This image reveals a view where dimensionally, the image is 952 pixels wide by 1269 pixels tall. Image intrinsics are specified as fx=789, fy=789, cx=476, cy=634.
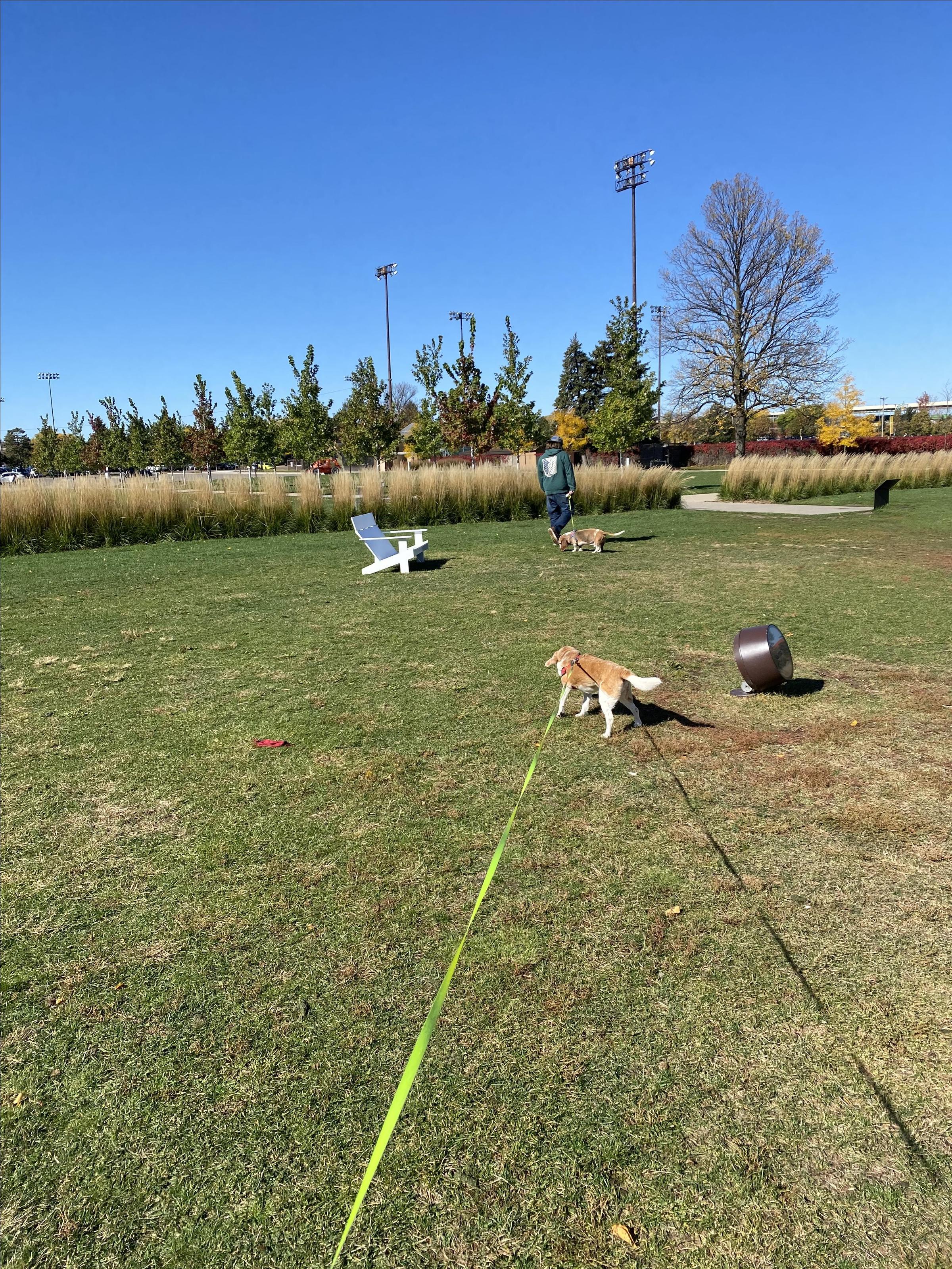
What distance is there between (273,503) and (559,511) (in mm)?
7254

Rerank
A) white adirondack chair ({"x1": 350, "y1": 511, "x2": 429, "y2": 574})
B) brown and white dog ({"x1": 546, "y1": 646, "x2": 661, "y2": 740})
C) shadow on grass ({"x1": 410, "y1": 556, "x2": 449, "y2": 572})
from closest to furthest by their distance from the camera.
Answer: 1. brown and white dog ({"x1": 546, "y1": 646, "x2": 661, "y2": 740})
2. white adirondack chair ({"x1": 350, "y1": 511, "x2": 429, "y2": 574})
3. shadow on grass ({"x1": 410, "y1": 556, "x2": 449, "y2": 572})

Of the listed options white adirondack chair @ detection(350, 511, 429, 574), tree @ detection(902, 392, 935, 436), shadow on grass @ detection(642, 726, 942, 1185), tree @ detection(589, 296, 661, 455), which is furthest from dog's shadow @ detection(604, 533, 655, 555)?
tree @ detection(902, 392, 935, 436)

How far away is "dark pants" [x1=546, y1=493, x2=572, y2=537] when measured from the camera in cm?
1328

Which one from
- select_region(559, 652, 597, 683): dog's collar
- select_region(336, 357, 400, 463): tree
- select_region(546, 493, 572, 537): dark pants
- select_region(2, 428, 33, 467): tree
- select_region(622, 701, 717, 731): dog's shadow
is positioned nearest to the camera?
select_region(559, 652, 597, 683): dog's collar

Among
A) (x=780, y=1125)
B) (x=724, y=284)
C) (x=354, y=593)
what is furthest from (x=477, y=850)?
(x=724, y=284)

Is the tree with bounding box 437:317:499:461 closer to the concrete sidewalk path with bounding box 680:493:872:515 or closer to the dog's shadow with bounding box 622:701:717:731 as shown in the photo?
the concrete sidewalk path with bounding box 680:493:872:515

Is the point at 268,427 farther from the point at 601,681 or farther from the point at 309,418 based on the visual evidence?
the point at 601,681

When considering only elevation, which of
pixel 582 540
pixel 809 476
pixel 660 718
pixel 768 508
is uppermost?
pixel 809 476

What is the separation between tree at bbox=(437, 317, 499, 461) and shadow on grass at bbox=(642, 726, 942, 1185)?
32.7 meters

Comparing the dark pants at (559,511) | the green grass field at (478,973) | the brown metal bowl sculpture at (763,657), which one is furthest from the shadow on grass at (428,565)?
the brown metal bowl sculpture at (763,657)

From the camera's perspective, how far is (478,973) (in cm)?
259

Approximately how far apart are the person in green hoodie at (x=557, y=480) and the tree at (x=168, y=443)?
43.7 m

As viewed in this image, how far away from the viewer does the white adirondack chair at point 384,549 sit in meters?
11.1

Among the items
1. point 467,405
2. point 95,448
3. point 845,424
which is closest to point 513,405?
point 467,405
